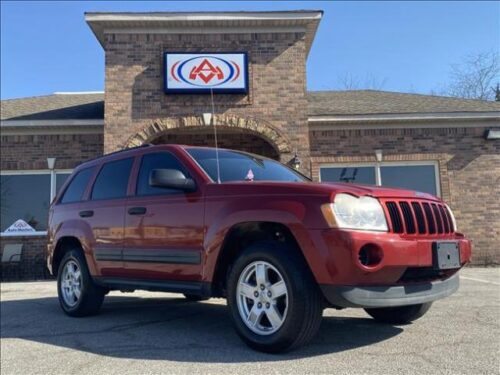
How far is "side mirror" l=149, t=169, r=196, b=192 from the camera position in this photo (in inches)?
168

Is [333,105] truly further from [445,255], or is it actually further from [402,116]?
[445,255]

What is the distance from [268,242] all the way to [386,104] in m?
11.2

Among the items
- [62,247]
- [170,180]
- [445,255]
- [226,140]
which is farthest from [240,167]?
[226,140]

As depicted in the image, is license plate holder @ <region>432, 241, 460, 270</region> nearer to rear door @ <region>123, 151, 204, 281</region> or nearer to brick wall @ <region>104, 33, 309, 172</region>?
rear door @ <region>123, 151, 204, 281</region>

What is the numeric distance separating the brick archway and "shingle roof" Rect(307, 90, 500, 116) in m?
1.58

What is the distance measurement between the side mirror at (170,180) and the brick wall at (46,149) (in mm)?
9056

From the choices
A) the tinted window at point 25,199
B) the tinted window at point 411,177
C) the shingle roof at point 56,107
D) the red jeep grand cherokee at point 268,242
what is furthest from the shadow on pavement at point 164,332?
the tinted window at point 411,177

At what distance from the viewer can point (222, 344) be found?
13.7ft

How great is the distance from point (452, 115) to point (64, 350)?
447 inches

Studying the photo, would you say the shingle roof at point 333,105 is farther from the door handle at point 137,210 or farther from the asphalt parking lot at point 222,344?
the door handle at point 137,210

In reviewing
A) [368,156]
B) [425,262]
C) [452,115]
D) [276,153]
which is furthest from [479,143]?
[425,262]

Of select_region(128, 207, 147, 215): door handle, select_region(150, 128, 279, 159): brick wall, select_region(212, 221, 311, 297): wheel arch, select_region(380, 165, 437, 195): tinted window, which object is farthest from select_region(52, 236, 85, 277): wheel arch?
select_region(380, 165, 437, 195): tinted window

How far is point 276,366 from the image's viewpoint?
344cm

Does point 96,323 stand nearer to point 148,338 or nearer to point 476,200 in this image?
point 148,338
